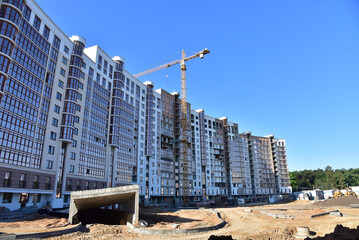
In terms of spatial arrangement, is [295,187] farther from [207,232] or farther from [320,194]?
[207,232]

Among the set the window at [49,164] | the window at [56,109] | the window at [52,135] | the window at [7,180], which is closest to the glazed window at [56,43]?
the window at [56,109]

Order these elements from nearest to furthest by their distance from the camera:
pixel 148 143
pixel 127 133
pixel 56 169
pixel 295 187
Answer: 1. pixel 56 169
2. pixel 127 133
3. pixel 148 143
4. pixel 295 187

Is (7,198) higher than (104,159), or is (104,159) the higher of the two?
(104,159)

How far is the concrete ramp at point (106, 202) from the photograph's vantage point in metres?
42.3

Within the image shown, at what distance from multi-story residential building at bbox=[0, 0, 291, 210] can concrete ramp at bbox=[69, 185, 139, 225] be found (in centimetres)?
1039

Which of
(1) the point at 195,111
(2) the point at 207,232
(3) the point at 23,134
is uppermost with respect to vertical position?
(1) the point at 195,111

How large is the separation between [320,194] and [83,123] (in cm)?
13563

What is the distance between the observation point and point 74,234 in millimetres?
34562

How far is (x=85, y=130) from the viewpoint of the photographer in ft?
257

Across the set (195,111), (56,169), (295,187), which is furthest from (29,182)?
(295,187)

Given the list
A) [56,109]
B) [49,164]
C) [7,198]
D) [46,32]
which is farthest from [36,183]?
[46,32]

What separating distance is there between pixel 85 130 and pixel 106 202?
30.8m

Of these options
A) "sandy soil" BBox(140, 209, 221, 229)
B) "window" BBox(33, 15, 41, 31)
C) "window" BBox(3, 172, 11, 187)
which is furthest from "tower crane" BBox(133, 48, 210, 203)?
"window" BBox(3, 172, 11, 187)

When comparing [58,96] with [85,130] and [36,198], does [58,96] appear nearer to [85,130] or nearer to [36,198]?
[85,130]
